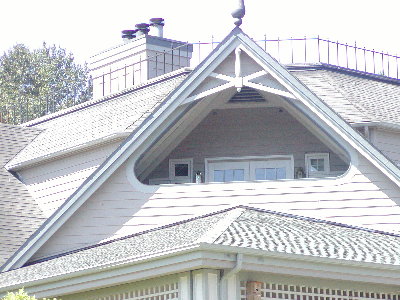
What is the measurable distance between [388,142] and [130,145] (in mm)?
5149

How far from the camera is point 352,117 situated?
819 inches

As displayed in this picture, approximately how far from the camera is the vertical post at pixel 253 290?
48.6 feet

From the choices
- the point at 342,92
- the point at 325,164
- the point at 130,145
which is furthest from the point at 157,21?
the point at 130,145

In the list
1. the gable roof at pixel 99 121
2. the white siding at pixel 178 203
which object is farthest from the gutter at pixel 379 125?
the gable roof at pixel 99 121

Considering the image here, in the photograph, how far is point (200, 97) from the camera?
19.7 metres

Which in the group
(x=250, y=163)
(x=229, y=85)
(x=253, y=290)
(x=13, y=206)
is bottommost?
(x=253, y=290)

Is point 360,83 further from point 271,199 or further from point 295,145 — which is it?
point 271,199

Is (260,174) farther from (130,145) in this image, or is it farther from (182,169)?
(130,145)

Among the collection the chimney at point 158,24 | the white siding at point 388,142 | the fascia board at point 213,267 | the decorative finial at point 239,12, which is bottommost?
the fascia board at point 213,267

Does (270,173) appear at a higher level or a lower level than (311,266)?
higher

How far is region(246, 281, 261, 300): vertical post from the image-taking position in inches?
584

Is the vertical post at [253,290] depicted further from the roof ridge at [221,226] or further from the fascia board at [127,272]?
the roof ridge at [221,226]

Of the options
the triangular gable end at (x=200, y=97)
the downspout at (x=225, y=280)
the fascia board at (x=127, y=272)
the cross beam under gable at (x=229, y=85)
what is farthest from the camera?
the cross beam under gable at (x=229, y=85)

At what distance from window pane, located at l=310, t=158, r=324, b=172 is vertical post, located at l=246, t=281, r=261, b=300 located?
268 inches
